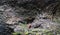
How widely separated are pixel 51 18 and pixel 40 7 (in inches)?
34.5

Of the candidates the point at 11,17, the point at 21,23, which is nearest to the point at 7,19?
the point at 11,17

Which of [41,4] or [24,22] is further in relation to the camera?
[41,4]

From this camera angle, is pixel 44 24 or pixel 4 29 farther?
pixel 44 24

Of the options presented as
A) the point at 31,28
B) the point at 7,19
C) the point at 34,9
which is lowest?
the point at 31,28

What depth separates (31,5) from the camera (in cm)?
634

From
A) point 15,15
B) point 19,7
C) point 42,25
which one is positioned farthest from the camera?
point 19,7

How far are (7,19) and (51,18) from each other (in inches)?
73.6

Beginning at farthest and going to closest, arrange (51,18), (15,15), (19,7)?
(19,7) → (15,15) → (51,18)

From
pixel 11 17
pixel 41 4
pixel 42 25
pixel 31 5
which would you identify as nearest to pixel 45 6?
pixel 41 4

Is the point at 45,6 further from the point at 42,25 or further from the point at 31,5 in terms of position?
the point at 42,25

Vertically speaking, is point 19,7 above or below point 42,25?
above

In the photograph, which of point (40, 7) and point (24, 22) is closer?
point (24, 22)

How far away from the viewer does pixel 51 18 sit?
220 inches

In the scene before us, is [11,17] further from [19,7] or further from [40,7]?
[40,7]
